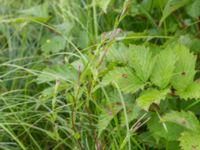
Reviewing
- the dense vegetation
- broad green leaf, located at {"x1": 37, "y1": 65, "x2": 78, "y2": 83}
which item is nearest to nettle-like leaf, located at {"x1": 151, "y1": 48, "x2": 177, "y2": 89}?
the dense vegetation

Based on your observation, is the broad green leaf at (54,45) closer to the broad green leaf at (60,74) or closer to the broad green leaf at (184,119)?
the broad green leaf at (60,74)

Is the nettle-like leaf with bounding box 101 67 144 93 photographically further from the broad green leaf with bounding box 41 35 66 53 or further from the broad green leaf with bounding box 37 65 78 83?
the broad green leaf with bounding box 41 35 66 53

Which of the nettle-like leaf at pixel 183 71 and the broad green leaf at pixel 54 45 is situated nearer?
Result: the nettle-like leaf at pixel 183 71

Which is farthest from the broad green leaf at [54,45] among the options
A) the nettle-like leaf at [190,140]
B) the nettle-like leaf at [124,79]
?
the nettle-like leaf at [190,140]

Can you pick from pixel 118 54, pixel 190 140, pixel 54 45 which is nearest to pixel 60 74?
pixel 118 54

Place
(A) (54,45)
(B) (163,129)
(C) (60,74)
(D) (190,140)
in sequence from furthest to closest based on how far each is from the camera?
(A) (54,45) → (C) (60,74) → (B) (163,129) → (D) (190,140)

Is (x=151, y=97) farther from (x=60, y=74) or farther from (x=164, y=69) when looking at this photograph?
(x=60, y=74)
